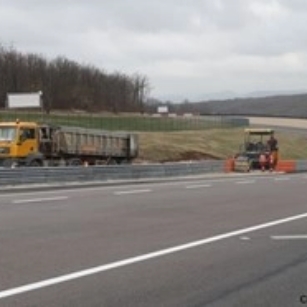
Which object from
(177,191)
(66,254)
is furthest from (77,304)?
(177,191)

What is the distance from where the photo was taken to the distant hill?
164438mm

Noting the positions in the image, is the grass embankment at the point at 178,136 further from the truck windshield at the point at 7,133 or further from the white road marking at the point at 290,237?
the white road marking at the point at 290,237

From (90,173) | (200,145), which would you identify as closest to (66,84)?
(200,145)

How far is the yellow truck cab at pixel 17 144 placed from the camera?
3962 centimetres

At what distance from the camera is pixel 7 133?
40.2 meters

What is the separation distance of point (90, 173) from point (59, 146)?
10.8 metres

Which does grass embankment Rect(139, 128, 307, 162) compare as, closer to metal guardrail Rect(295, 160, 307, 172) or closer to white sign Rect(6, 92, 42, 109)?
white sign Rect(6, 92, 42, 109)

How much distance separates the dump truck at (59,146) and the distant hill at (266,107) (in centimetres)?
11078

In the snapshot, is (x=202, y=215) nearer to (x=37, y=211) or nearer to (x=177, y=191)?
(x=37, y=211)

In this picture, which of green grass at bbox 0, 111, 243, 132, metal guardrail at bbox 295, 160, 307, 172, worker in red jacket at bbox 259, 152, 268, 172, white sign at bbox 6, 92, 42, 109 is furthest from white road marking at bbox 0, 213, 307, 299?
green grass at bbox 0, 111, 243, 132

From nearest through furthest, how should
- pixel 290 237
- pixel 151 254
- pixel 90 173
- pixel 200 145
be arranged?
Result: pixel 151 254 → pixel 290 237 → pixel 90 173 → pixel 200 145

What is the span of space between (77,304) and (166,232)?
6219 millimetres

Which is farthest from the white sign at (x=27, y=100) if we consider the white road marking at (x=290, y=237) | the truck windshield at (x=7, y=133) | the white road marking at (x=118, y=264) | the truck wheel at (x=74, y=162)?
the white road marking at (x=290, y=237)

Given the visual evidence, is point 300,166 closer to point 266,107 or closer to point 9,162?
point 9,162
